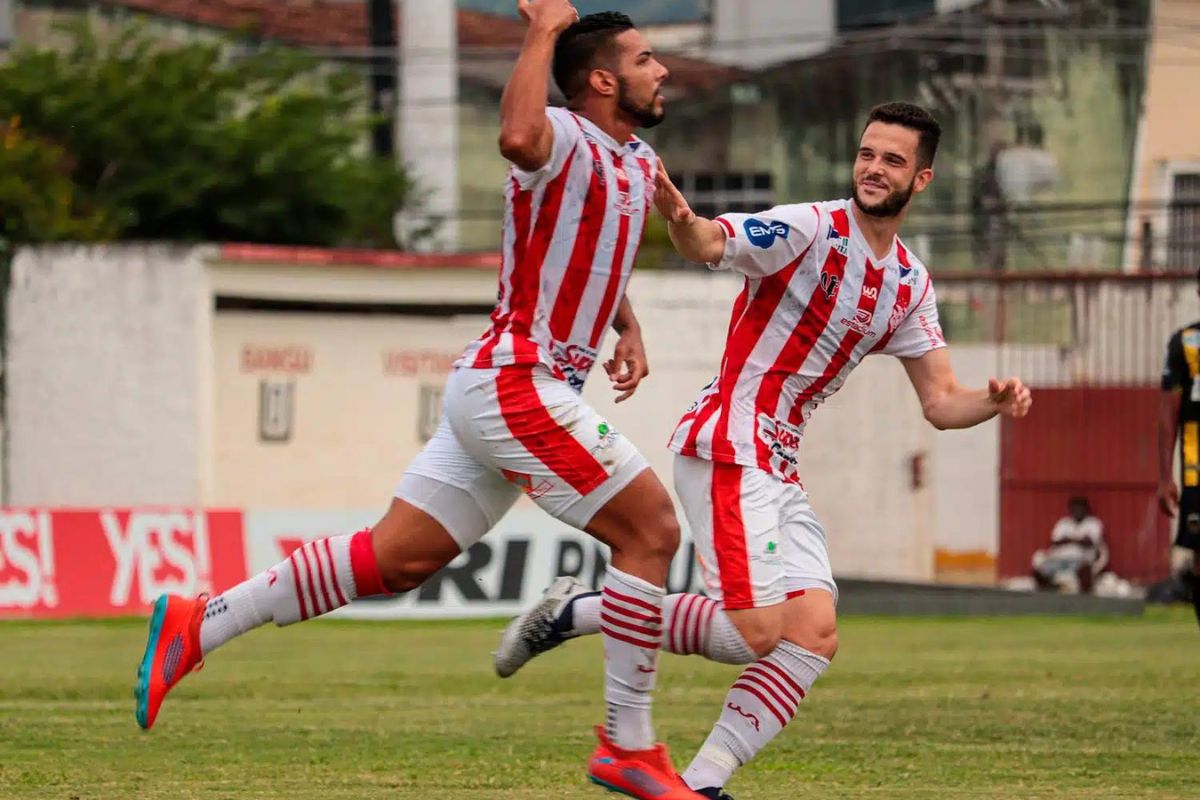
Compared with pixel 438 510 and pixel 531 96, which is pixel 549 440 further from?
pixel 531 96

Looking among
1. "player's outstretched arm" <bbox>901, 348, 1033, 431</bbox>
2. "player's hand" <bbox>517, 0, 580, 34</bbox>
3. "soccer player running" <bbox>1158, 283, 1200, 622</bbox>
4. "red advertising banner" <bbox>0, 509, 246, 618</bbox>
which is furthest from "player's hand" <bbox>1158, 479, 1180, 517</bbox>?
"red advertising banner" <bbox>0, 509, 246, 618</bbox>

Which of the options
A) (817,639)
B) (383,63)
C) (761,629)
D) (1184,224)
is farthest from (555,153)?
(383,63)

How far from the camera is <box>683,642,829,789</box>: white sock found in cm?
728

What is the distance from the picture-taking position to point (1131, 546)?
95.6 ft

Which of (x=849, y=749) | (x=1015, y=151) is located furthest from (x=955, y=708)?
(x=1015, y=151)

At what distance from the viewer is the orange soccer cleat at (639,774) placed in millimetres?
7137

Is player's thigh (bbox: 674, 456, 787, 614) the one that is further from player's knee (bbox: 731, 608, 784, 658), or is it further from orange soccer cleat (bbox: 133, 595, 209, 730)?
orange soccer cleat (bbox: 133, 595, 209, 730)

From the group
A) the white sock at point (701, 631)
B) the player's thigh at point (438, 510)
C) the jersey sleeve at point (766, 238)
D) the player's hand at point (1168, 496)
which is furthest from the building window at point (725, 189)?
the player's thigh at point (438, 510)

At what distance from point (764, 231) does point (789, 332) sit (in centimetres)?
37

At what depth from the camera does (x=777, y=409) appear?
767 cm

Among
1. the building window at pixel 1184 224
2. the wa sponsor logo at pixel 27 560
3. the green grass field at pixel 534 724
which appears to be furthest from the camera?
the building window at pixel 1184 224

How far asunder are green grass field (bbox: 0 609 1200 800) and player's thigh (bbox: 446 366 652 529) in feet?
3.96

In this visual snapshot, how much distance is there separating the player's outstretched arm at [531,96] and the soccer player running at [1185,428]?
651cm

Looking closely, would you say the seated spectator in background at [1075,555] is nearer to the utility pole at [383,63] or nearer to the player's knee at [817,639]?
the utility pole at [383,63]
